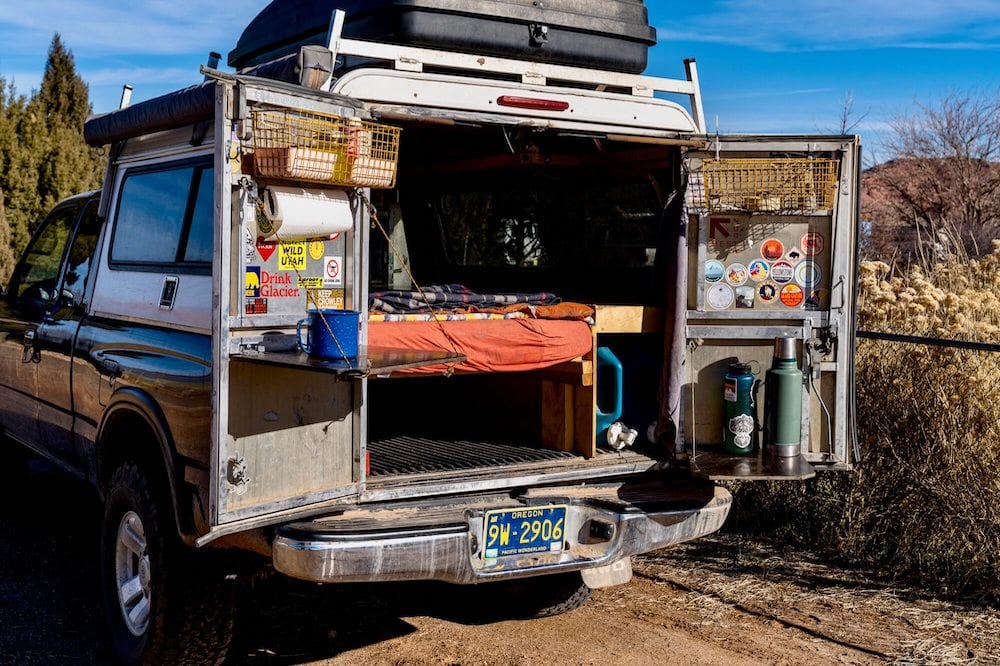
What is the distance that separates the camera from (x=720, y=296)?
5117 millimetres

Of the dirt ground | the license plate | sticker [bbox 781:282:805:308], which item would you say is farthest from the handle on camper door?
sticker [bbox 781:282:805:308]

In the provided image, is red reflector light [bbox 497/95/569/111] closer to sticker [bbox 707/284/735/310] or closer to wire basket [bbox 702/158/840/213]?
wire basket [bbox 702/158/840/213]

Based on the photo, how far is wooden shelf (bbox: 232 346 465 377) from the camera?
3617mm

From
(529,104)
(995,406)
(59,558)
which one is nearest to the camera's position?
(529,104)

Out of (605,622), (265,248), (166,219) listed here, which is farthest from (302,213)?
(605,622)

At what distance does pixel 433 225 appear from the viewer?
7.99 m

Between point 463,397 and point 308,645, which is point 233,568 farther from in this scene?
point 463,397

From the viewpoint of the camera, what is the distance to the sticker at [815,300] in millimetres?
5098

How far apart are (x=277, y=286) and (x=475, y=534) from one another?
4.09 ft

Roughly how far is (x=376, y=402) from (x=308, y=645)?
1977 mm

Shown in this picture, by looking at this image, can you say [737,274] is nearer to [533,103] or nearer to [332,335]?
[533,103]

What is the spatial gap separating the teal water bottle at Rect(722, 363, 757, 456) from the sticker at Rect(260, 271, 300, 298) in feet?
7.20

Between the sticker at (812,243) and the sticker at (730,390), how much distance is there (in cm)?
73

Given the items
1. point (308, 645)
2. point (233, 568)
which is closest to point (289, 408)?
point (233, 568)
